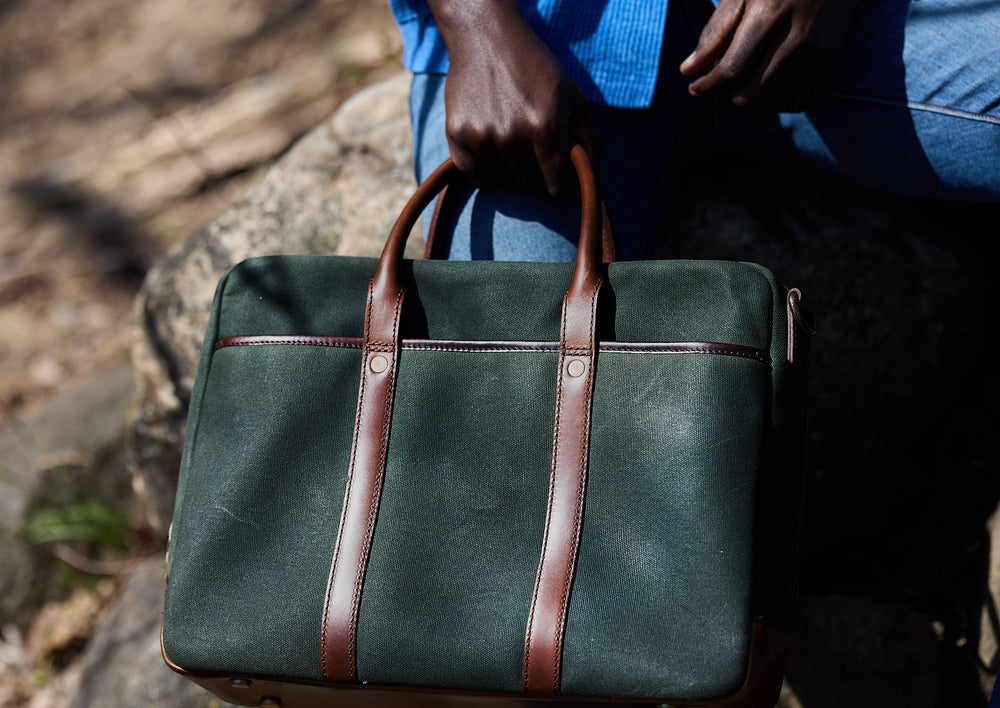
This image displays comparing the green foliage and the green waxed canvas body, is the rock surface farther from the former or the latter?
the green foliage

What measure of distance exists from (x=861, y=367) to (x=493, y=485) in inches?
41.7

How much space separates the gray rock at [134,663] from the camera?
6.82 ft

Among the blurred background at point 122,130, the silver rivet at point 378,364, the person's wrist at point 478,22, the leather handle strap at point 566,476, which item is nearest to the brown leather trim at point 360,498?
the silver rivet at point 378,364

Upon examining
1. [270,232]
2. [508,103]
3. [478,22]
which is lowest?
[270,232]

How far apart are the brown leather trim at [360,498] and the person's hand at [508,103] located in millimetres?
308

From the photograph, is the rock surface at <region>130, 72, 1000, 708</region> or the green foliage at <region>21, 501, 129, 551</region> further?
the green foliage at <region>21, 501, 129, 551</region>

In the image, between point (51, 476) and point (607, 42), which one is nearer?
point (607, 42)

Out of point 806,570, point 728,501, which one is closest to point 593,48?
point 728,501

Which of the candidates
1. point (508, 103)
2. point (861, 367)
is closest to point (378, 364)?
point (508, 103)

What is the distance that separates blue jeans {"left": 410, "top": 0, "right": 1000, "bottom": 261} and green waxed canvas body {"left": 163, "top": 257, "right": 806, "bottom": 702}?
25cm

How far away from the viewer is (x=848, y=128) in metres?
1.53

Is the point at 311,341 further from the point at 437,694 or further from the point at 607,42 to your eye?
the point at 607,42

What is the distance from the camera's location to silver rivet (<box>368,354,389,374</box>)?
1.25m

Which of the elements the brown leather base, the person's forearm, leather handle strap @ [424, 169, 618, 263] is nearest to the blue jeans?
leather handle strap @ [424, 169, 618, 263]
